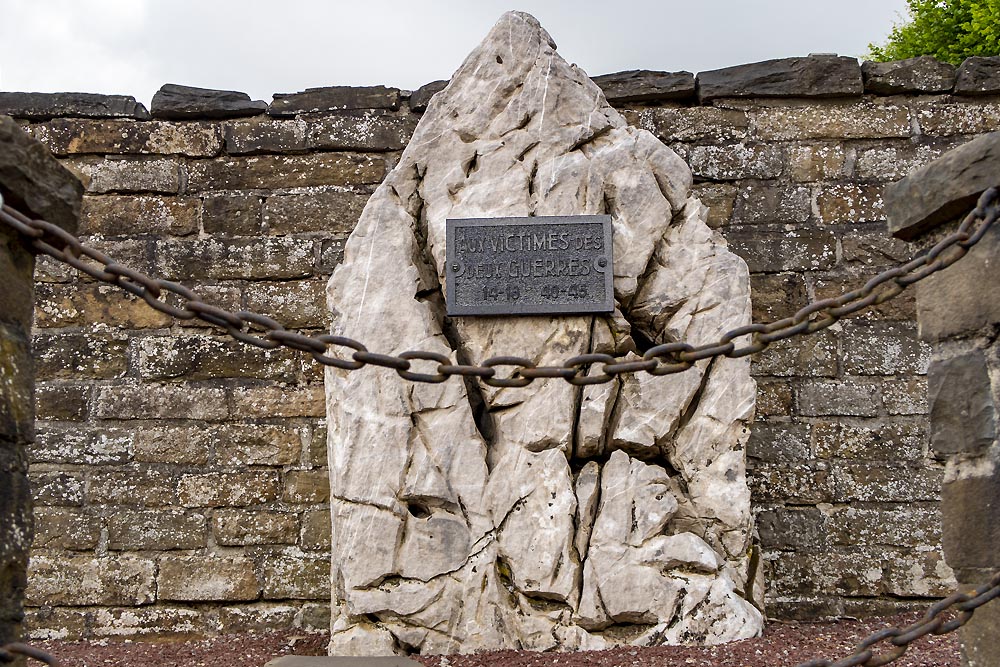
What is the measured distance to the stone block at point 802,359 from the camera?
176 inches

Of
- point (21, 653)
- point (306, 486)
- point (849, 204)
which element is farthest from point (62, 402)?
point (849, 204)

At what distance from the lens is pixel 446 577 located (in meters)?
3.29

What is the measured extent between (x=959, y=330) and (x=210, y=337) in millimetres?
3569

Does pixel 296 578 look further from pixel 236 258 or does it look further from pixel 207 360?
pixel 236 258

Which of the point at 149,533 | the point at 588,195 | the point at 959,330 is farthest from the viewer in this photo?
the point at 149,533

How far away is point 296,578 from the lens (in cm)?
433

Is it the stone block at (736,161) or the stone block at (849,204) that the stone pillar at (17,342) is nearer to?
the stone block at (736,161)

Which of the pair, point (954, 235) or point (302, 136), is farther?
point (302, 136)

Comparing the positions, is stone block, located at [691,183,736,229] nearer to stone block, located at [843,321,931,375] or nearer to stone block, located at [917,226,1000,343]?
stone block, located at [843,321,931,375]

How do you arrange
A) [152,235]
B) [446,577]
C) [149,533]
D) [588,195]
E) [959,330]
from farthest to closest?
[152,235] < [149,533] < [588,195] < [446,577] < [959,330]

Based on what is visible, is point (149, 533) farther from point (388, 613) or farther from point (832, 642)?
point (832, 642)

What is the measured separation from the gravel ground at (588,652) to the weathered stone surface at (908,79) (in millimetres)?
2659

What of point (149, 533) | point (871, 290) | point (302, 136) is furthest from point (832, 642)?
point (302, 136)

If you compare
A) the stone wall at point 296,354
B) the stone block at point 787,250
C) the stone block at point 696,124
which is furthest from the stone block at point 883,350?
the stone block at point 696,124
